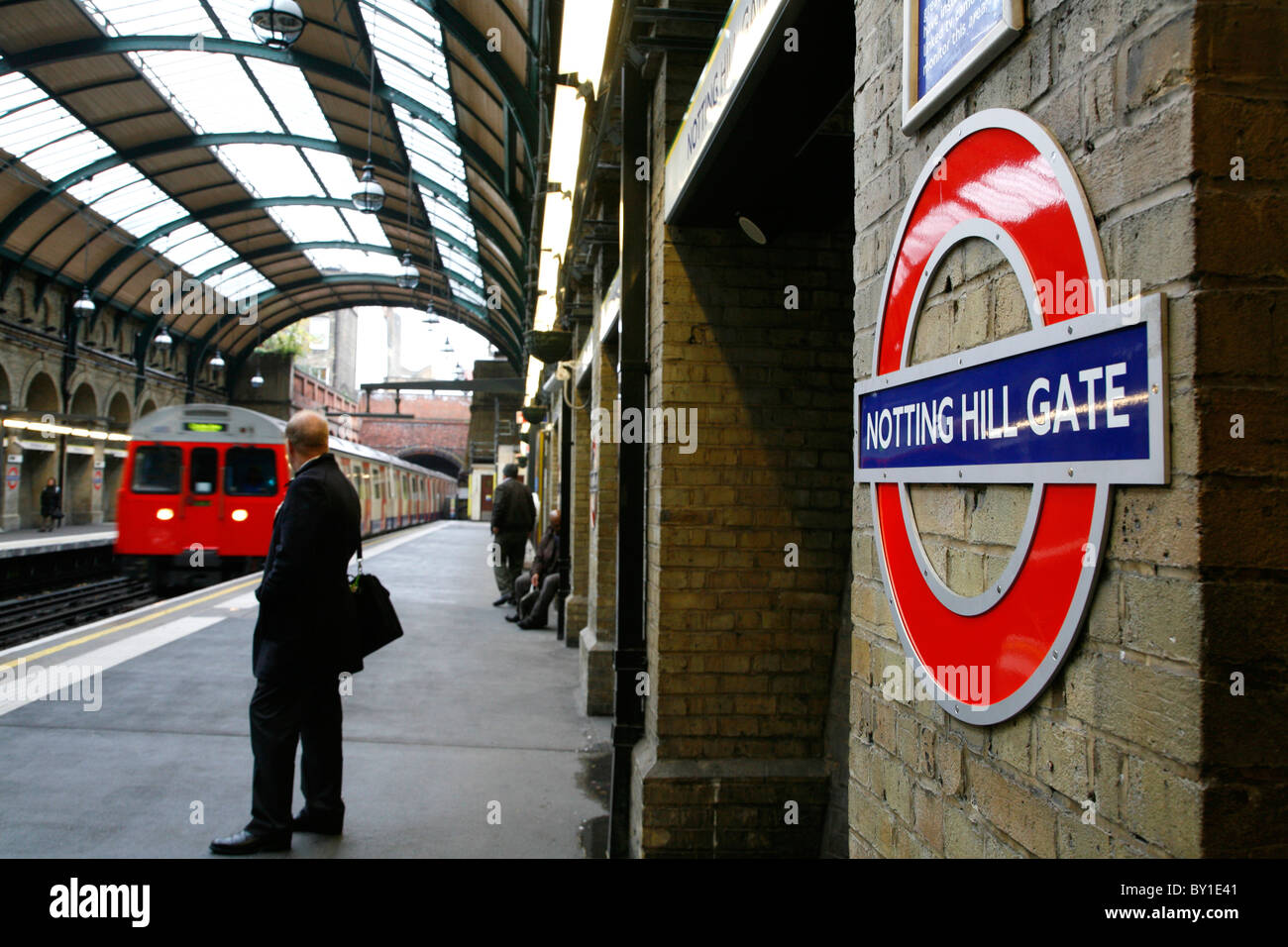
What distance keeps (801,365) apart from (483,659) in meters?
5.10

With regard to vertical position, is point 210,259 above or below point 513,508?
above

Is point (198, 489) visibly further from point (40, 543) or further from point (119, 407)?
point (119, 407)

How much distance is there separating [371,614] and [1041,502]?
11.0ft

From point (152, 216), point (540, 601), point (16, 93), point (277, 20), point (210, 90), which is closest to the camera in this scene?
point (277, 20)

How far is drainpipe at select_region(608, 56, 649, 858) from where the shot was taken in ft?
14.0

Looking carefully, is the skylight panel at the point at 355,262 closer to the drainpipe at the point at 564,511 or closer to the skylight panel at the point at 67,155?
the skylight panel at the point at 67,155

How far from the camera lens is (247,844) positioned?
3643mm

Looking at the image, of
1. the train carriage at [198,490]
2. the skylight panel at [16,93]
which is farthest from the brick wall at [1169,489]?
the skylight panel at [16,93]

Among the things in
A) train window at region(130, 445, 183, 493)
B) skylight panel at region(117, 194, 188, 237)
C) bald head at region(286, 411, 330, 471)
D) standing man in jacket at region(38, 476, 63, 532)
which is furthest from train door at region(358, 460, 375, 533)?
bald head at region(286, 411, 330, 471)

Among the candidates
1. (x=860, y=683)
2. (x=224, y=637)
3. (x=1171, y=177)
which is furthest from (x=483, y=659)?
(x=1171, y=177)

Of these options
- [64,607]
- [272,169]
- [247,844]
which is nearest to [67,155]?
[272,169]

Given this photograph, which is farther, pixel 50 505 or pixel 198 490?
pixel 50 505

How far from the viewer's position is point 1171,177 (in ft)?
3.61
